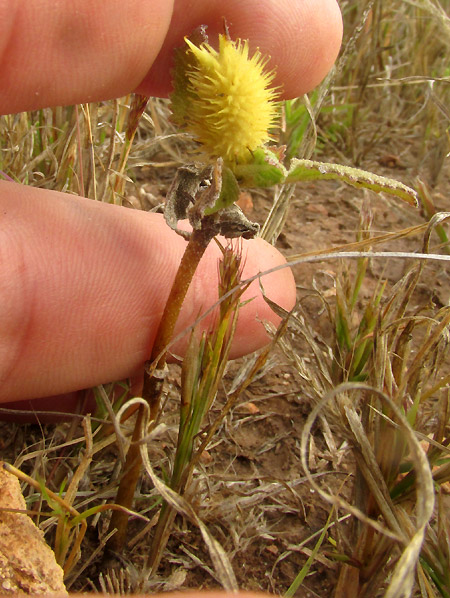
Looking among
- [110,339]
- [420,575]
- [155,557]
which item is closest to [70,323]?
[110,339]

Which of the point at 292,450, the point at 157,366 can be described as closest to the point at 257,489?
the point at 292,450

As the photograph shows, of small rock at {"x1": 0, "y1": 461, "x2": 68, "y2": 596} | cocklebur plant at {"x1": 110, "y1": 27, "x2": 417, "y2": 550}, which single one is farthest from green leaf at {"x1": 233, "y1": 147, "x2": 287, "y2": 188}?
small rock at {"x1": 0, "y1": 461, "x2": 68, "y2": 596}

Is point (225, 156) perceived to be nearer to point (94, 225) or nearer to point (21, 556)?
point (94, 225)

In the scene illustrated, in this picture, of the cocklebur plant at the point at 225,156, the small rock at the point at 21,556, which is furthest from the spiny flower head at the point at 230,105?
the small rock at the point at 21,556

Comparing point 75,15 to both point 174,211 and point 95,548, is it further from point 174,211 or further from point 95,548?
point 95,548

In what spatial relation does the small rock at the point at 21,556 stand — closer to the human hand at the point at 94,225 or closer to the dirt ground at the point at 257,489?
the dirt ground at the point at 257,489

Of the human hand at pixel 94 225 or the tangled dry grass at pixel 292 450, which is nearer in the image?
the tangled dry grass at pixel 292 450

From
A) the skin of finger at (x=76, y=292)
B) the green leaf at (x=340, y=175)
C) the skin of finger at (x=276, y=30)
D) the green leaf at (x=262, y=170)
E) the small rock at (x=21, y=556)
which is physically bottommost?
the small rock at (x=21, y=556)
